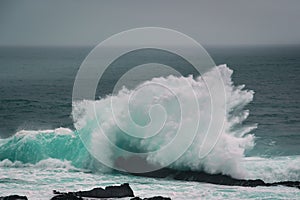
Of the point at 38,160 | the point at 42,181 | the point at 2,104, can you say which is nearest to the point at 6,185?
the point at 42,181

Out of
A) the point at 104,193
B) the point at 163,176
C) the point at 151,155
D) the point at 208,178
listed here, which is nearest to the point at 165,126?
the point at 151,155

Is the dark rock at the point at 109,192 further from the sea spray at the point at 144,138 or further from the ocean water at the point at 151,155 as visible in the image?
the sea spray at the point at 144,138

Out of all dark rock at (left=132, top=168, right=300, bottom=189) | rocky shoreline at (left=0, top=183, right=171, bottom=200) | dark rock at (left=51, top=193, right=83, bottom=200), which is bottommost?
dark rock at (left=51, top=193, right=83, bottom=200)

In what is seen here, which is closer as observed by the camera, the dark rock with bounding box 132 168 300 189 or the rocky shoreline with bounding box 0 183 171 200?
the rocky shoreline with bounding box 0 183 171 200

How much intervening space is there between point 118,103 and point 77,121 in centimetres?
284

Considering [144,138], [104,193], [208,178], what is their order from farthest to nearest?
1. [144,138]
2. [208,178]
3. [104,193]

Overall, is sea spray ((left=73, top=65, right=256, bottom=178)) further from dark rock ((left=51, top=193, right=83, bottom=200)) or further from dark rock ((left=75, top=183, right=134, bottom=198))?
dark rock ((left=51, top=193, right=83, bottom=200))

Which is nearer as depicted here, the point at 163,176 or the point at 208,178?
the point at 208,178

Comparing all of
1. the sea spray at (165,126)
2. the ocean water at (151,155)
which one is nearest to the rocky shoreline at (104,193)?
the ocean water at (151,155)

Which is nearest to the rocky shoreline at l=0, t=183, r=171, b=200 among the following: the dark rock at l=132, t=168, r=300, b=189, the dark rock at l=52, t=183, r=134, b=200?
the dark rock at l=52, t=183, r=134, b=200

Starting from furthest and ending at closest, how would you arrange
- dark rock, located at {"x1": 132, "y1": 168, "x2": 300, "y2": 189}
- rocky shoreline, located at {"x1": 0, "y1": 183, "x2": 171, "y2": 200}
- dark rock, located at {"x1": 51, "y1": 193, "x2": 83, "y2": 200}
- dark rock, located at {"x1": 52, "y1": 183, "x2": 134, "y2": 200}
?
dark rock, located at {"x1": 132, "y1": 168, "x2": 300, "y2": 189}, dark rock, located at {"x1": 52, "y1": 183, "x2": 134, "y2": 200}, rocky shoreline, located at {"x1": 0, "y1": 183, "x2": 171, "y2": 200}, dark rock, located at {"x1": 51, "y1": 193, "x2": 83, "y2": 200}

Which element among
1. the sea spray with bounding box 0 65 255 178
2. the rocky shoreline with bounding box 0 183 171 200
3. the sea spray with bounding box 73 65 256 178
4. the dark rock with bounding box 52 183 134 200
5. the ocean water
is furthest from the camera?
the sea spray with bounding box 0 65 255 178

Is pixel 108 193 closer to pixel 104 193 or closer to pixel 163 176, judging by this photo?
pixel 104 193

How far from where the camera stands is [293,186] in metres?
24.6
